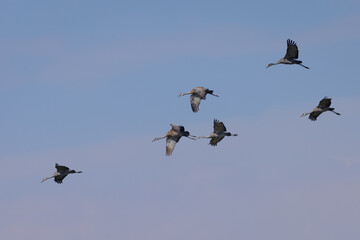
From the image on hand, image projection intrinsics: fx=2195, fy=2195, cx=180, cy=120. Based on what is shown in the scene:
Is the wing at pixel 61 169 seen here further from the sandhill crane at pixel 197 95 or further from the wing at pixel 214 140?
the wing at pixel 214 140

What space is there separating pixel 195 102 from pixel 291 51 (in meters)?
8.43

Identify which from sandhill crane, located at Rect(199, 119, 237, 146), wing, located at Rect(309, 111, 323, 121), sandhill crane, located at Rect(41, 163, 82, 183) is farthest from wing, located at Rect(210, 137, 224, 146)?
sandhill crane, located at Rect(41, 163, 82, 183)

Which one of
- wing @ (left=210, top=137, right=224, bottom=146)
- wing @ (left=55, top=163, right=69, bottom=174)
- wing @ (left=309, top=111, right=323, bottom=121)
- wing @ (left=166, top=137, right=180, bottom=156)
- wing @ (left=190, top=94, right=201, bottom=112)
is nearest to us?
wing @ (left=166, top=137, right=180, bottom=156)

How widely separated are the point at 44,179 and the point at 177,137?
12.4 meters

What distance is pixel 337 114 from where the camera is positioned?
169 metres

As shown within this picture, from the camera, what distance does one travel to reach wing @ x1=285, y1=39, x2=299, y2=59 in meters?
169

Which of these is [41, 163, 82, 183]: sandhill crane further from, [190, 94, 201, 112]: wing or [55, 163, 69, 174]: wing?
[190, 94, 201, 112]: wing

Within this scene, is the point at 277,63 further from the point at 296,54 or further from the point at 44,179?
the point at 44,179

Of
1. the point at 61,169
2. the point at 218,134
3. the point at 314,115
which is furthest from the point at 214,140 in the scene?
the point at 61,169

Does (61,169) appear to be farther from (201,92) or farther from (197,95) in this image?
(201,92)

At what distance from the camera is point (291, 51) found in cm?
16988

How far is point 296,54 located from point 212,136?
9617 millimetres

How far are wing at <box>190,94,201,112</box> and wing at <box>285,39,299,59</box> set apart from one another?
7.69 metres

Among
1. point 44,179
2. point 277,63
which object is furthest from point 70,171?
point 277,63
